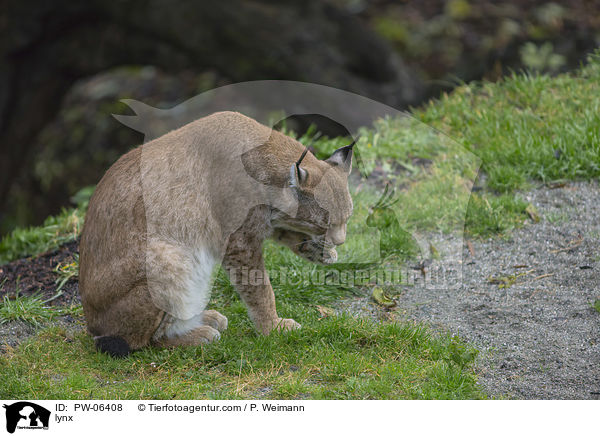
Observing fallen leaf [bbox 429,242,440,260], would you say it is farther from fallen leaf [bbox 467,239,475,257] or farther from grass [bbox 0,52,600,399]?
fallen leaf [bbox 467,239,475,257]

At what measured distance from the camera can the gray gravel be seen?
448cm

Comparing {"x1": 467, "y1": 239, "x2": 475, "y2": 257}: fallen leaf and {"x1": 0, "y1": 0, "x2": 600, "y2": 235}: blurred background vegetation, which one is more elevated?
{"x1": 0, "y1": 0, "x2": 600, "y2": 235}: blurred background vegetation

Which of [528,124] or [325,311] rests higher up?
[528,124]

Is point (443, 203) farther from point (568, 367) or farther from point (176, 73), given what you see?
point (176, 73)

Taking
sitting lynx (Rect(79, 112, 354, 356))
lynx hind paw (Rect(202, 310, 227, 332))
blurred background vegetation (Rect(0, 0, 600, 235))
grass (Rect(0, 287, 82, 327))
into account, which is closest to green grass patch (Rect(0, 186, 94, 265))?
grass (Rect(0, 287, 82, 327))

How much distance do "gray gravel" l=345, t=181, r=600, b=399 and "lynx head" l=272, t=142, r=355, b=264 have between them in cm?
83

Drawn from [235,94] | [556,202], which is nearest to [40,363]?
[556,202]

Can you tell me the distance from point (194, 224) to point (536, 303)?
A: 8.76 ft

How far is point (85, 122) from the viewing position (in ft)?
41.2

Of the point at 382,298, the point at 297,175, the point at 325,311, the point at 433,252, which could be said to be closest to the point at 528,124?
the point at 433,252

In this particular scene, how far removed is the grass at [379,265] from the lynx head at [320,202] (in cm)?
63

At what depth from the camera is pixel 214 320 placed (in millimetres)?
5320
